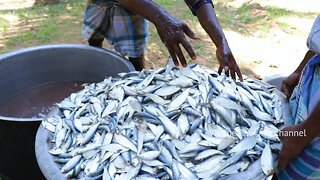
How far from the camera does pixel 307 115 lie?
6.25ft

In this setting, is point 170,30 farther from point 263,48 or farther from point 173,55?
point 263,48

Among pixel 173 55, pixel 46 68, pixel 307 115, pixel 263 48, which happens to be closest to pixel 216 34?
pixel 173 55

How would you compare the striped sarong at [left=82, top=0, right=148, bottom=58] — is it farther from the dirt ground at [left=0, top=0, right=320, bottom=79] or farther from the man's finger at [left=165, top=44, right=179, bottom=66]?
the dirt ground at [left=0, top=0, right=320, bottom=79]

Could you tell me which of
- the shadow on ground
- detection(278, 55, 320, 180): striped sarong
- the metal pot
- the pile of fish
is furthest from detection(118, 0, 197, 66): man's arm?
the shadow on ground

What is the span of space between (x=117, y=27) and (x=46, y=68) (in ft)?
2.44

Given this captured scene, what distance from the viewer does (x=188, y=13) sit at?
6.18m

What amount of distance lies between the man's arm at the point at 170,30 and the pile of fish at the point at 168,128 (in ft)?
0.61

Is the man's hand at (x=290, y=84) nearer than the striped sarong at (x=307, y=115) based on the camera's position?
→ No

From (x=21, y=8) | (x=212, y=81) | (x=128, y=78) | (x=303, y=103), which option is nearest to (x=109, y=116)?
(x=128, y=78)

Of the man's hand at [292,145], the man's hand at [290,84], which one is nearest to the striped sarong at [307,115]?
the man's hand at [292,145]

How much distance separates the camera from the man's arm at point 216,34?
2.24 m

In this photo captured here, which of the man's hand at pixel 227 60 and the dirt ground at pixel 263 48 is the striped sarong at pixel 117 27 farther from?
the dirt ground at pixel 263 48

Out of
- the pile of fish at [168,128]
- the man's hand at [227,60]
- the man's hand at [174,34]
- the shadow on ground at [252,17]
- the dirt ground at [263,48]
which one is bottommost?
the dirt ground at [263,48]

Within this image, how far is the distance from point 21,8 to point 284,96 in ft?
19.2
